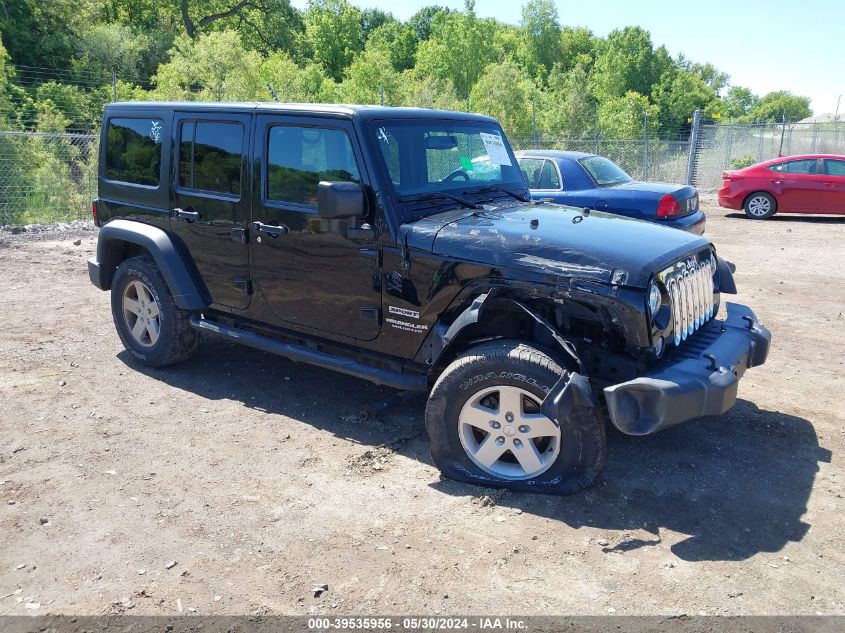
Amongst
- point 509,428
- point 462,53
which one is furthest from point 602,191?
point 462,53

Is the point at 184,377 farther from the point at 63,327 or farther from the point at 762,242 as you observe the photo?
the point at 762,242

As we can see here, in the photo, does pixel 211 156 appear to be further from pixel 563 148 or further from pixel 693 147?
pixel 563 148

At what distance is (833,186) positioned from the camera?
15.4 meters

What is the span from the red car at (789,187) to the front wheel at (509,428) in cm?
1413

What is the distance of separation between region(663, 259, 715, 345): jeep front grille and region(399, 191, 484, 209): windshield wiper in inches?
54.1

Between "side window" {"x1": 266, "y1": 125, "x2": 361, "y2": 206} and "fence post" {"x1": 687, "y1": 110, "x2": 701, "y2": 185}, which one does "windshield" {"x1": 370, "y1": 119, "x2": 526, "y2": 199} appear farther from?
"fence post" {"x1": 687, "y1": 110, "x2": 701, "y2": 185}

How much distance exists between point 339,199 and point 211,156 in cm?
164

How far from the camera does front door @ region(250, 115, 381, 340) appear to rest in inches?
178

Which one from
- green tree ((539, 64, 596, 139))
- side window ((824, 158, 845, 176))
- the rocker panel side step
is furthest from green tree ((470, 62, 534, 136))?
the rocker panel side step

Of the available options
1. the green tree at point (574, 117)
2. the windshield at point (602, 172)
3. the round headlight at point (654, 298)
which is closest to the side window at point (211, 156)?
the round headlight at point (654, 298)

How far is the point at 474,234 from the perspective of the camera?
164 inches

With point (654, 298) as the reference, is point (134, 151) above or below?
above

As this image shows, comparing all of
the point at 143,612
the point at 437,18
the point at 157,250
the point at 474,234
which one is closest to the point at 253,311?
the point at 157,250

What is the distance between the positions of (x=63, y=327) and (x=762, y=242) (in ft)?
36.1
